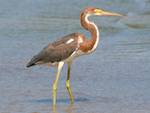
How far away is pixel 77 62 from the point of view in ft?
40.3

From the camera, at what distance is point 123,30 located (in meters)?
15.2

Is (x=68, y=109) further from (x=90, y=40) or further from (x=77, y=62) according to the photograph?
(x=77, y=62)

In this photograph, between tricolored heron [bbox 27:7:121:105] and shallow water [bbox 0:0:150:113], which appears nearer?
shallow water [bbox 0:0:150:113]

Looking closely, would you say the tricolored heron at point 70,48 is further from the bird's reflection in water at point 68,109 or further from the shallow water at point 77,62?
the shallow water at point 77,62

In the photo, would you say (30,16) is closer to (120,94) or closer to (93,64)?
(93,64)

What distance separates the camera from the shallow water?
380 inches

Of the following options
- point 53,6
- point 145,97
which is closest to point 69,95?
point 145,97

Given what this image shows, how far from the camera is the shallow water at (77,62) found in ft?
31.7

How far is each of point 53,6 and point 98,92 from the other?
8.29 metres

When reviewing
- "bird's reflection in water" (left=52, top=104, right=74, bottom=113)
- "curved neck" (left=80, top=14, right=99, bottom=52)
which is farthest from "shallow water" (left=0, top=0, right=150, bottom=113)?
"curved neck" (left=80, top=14, right=99, bottom=52)

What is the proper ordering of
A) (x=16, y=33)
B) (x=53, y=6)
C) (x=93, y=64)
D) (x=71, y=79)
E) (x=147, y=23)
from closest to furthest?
(x=71, y=79)
(x=93, y=64)
(x=16, y=33)
(x=147, y=23)
(x=53, y=6)

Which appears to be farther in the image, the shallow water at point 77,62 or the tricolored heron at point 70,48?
the tricolored heron at point 70,48

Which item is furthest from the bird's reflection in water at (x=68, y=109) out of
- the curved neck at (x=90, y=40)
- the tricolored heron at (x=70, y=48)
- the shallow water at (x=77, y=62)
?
the curved neck at (x=90, y=40)

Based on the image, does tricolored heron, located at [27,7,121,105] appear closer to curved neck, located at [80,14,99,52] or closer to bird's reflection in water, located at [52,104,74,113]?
curved neck, located at [80,14,99,52]
